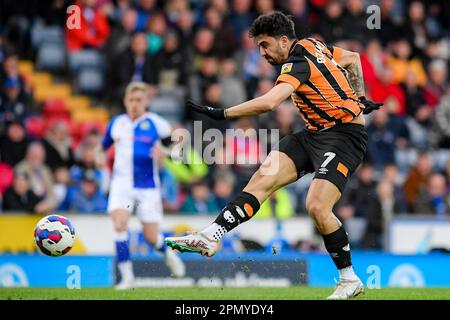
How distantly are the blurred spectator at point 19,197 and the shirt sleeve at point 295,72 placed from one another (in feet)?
21.2

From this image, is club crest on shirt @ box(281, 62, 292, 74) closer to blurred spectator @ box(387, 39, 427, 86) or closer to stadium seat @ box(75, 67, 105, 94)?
stadium seat @ box(75, 67, 105, 94)

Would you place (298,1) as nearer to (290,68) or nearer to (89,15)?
(89,15)

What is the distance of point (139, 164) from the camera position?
1275cm

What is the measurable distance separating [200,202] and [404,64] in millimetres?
5860

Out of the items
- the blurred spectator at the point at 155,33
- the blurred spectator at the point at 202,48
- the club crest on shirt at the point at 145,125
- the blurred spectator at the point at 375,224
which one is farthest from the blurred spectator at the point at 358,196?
the blurred spectator at the point at 155,33

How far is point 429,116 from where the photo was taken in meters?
18.1

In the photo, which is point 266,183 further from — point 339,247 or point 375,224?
point 375,224

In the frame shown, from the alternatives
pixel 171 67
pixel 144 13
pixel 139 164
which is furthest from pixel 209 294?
pixel 144 13

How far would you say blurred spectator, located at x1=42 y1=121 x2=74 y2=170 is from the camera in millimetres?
15539

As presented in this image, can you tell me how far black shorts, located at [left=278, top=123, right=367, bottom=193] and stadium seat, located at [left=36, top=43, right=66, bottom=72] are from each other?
8.75m

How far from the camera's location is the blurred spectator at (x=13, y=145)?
15.5 meters

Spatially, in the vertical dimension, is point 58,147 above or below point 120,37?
below

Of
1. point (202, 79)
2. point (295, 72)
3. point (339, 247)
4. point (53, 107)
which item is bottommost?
point (339, 247)
